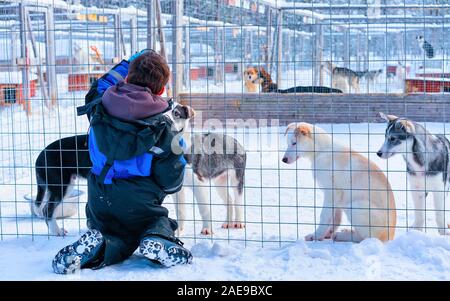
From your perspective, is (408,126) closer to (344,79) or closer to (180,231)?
(180,231)

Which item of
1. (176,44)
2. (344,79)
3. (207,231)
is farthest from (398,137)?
(344,79)

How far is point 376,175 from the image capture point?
436 cm

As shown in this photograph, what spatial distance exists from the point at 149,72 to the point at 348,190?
65.5 inches

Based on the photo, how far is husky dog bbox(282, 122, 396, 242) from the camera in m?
4.26

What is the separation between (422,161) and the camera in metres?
4.94

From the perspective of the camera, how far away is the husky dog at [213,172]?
4875mm

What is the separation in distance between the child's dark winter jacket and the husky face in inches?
80.9

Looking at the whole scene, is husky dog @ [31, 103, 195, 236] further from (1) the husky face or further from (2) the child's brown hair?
(1) the husky face

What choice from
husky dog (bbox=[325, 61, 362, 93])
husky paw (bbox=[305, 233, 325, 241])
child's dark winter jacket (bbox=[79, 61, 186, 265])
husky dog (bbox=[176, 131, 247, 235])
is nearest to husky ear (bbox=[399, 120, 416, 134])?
husky paw (bbox=[305, 233, 325, 241])

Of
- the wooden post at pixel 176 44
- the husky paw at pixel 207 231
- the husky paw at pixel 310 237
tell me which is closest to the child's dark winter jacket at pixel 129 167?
the husky paw at pixel 207 231
